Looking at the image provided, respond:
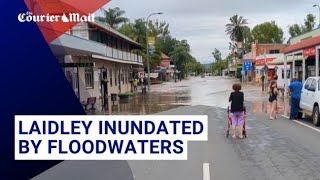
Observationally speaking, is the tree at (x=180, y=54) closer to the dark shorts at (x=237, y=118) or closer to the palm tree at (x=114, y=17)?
the palm tree at (x=114, y=17)

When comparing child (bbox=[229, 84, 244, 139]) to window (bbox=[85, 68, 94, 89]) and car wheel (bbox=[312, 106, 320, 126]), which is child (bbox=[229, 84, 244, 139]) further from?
window (bbox=[85, 68, 94, 89])

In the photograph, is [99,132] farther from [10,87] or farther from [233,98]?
[233,98]

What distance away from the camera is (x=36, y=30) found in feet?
48.2

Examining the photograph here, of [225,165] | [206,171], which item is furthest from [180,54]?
[206,171]

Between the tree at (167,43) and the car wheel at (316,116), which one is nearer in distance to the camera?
the car wheel at (316,116)

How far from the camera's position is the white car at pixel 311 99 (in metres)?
16.3

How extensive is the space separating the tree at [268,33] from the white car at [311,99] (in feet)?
339

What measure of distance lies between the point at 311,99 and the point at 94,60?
22754 millimetres

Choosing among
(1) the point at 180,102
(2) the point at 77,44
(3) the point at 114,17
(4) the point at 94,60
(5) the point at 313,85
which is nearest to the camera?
(5) the point at 313,85

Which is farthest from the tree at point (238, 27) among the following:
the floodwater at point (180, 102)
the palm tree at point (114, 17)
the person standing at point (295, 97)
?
the person standing at point (295, 97)

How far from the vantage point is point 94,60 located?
36.9m

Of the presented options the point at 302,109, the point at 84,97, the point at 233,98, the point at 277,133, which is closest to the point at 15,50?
the point at 233,98

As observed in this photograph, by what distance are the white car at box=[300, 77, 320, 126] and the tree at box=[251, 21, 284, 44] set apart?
10346cm

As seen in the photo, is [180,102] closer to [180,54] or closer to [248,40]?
[248,40]
